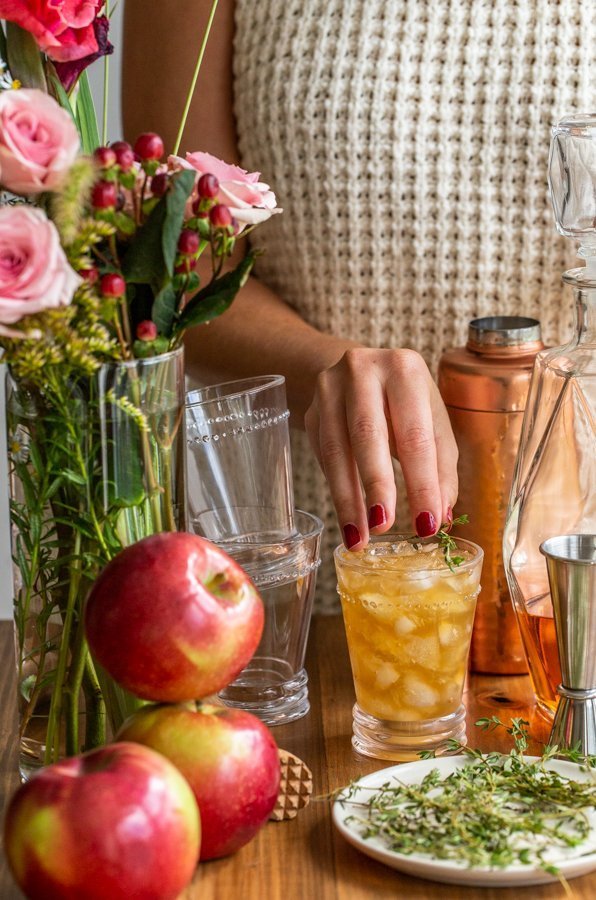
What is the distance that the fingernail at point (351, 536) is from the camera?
32.9 inches

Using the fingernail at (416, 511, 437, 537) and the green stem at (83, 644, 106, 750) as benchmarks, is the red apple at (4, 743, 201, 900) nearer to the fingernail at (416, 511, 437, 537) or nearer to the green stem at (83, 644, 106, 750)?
the green stem at (83, 644, 106, 750)

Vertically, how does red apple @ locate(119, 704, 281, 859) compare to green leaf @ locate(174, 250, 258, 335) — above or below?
below

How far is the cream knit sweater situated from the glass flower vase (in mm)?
634

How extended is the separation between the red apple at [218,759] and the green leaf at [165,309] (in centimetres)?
22

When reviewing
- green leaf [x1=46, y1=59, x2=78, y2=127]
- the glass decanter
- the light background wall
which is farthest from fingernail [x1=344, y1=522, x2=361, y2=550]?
the light background wall

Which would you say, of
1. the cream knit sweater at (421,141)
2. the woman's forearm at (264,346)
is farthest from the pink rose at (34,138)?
the cream knit sweater at (421,141)

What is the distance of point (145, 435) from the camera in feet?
2.25

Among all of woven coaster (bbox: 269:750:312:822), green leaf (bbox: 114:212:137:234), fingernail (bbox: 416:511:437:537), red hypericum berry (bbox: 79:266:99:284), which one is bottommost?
woven coaster (bbox: 269:750:312:822)

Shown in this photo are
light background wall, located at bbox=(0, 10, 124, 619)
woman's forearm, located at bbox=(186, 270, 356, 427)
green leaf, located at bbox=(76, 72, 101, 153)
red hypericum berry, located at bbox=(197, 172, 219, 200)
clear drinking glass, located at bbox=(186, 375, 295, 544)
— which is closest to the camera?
red hypericum berry, located at bbox=(197, 172, 219, 200)

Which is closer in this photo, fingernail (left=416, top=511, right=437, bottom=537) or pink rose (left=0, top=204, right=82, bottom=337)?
pink rose (left=0, top=204, right=82, bottom=337)

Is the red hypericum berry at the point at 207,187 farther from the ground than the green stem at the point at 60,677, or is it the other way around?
the red hypericum berry at the point at 207,187

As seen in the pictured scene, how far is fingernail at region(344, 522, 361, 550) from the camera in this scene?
835 millimetres

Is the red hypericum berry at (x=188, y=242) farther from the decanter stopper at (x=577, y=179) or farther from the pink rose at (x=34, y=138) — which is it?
the decanter stopper at (x=577, y=179)

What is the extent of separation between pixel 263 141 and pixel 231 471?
578 millimetres
